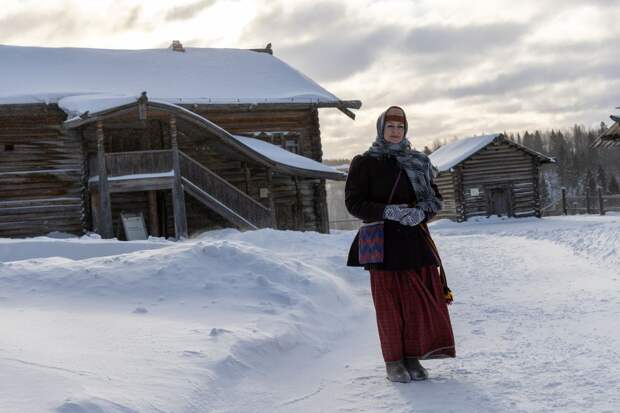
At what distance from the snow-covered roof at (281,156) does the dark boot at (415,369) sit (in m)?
14.3

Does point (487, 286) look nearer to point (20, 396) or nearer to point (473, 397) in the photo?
point (473, 397)

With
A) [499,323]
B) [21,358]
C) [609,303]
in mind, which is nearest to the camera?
[21,358]

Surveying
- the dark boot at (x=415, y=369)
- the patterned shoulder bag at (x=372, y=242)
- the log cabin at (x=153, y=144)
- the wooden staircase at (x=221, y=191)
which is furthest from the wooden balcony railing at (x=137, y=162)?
the dark boot at (x=415, y=369)

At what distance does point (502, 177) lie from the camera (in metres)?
31.8

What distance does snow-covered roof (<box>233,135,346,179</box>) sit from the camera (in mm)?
18952

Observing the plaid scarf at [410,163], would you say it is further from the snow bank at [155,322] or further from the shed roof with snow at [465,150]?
the shed roof with snow at [465,150]

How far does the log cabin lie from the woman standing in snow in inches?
496

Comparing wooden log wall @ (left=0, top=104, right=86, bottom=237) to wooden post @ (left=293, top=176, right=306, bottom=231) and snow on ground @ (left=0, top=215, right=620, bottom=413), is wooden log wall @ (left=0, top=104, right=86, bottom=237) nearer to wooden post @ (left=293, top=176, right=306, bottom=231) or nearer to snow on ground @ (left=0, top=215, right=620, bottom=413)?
wooden post @ (left=293, top=176, right=306, bottom=231)

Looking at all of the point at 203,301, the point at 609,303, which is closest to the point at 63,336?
the point at 203,301

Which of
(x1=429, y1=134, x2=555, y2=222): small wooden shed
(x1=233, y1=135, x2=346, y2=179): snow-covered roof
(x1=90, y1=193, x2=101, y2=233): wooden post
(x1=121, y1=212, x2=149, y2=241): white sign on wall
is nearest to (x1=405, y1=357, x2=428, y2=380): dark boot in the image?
(x1=121, y1=212, x2=149, y2=241): white sign on wall

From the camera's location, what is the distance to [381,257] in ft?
14.5

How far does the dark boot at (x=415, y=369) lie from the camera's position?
430 cm

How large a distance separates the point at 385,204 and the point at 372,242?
0.28m

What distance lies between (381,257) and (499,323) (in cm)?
225
